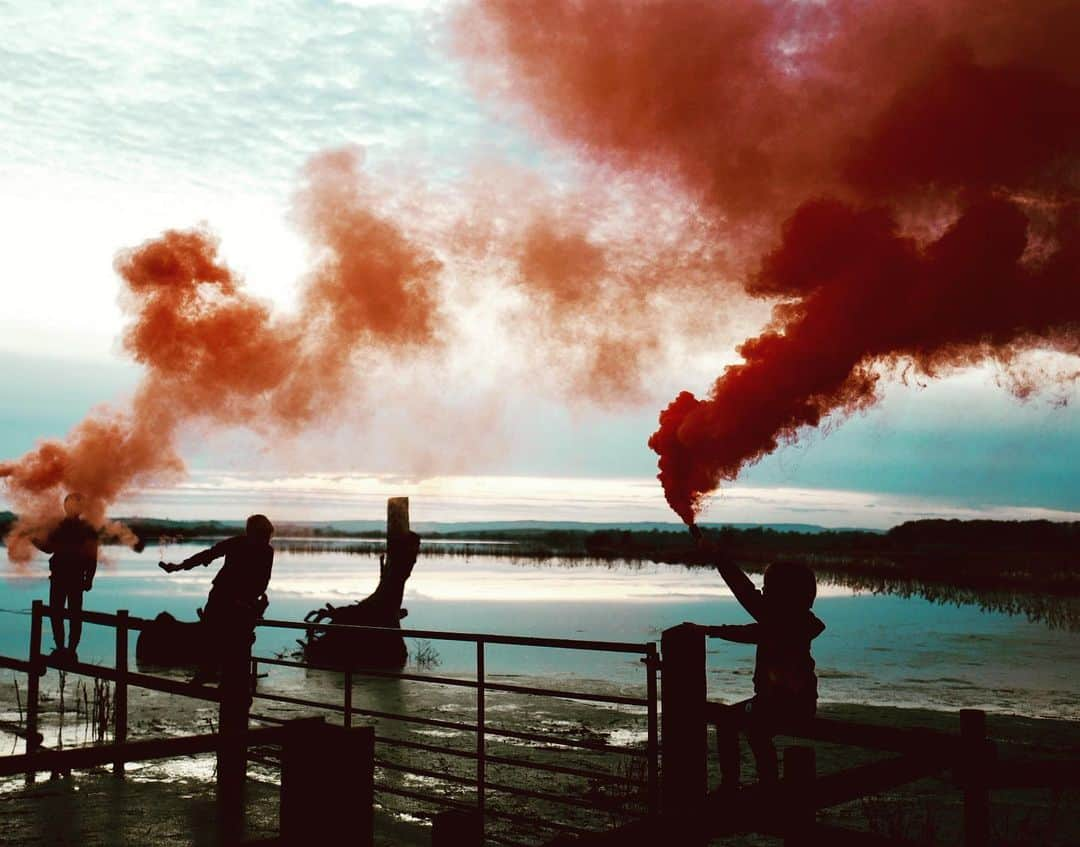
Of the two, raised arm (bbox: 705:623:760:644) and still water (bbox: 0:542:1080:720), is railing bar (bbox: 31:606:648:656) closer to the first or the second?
raised arm (bbox: 705:623:760:644)

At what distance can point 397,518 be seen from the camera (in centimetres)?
2111

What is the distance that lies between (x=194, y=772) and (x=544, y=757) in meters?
3.77

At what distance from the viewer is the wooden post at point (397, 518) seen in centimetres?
2109

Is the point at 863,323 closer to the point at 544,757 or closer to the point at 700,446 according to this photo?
the point at 700,446

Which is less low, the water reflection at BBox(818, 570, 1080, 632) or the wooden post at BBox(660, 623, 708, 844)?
the wooden post at BBox(660, 623, 708, 844)

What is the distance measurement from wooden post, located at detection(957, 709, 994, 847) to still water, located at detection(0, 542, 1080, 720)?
44.6 ft

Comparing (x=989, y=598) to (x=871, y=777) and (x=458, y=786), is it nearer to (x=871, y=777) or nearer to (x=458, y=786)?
(x=458, y=786)

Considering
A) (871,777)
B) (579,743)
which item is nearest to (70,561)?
(579,743)

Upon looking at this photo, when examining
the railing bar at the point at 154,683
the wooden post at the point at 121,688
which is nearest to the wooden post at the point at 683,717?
the railing bar at the point at 154,683

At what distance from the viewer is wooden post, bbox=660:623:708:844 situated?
5.17 m

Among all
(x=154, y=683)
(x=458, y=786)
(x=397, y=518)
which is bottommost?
(x=458, y=786)

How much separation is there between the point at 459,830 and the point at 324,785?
0.64 metres

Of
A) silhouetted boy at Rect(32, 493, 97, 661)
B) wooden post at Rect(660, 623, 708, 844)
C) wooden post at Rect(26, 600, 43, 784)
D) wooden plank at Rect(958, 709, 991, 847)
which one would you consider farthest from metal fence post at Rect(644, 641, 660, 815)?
silhouetted boy at Rect(32, 493, 97, 661)

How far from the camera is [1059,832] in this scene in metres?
8.54
